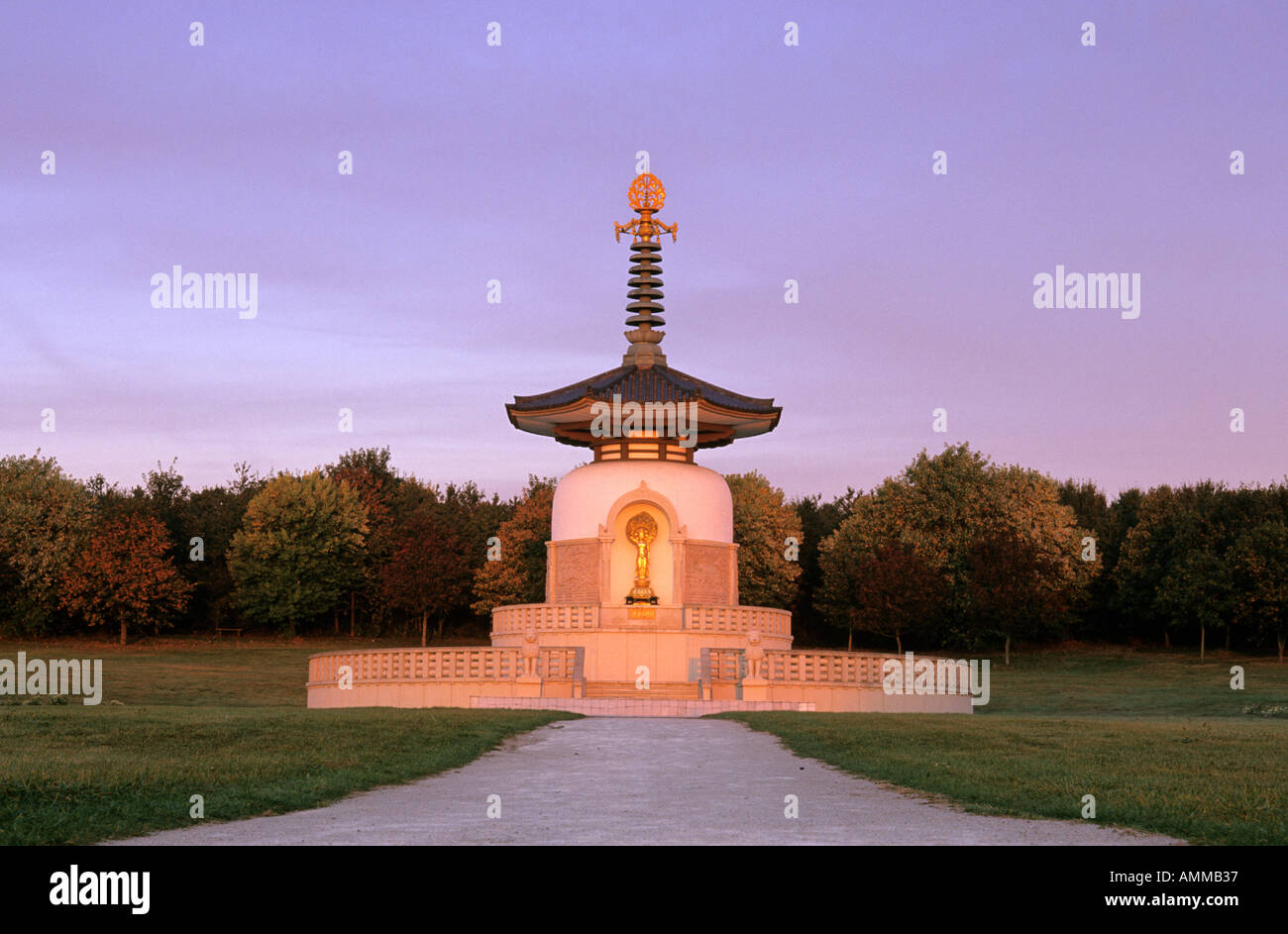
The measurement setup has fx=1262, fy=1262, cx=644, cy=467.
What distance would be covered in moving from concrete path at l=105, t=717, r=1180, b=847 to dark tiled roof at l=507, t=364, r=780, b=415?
26947mm

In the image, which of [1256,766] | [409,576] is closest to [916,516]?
[409,576]

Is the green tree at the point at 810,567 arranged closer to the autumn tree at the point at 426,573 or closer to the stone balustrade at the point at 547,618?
the autumn tree at the point at 426,573

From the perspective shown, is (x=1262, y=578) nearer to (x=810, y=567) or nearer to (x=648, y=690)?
(x=810, y=567)

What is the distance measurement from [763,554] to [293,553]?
83.3 feet

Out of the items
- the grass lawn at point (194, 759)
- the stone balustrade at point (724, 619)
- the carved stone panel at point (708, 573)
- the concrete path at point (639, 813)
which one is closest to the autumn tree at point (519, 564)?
the carved stone panel at point (708, 573)

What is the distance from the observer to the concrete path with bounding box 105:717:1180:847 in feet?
32.8

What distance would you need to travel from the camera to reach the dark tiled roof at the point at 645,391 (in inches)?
1735

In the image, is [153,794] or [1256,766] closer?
[153,794]

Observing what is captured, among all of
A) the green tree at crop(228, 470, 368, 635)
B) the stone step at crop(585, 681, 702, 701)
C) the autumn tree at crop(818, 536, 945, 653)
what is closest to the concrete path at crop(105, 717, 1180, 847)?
the stone step at crop(585, 681, 702, 701)

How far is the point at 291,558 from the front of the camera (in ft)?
220

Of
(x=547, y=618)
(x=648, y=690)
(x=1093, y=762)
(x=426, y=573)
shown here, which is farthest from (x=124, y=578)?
(x=1093, y=762)

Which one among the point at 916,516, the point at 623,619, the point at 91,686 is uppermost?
the point at 916,516
